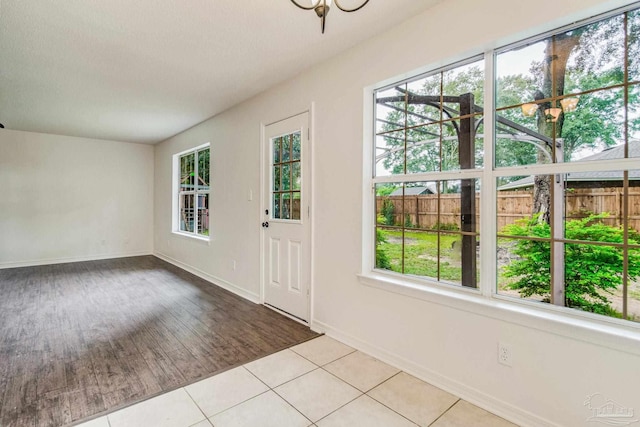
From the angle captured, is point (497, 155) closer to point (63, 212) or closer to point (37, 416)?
point (37, 416)

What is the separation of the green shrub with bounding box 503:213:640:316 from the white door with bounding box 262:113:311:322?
1736mm

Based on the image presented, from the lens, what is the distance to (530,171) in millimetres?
1705

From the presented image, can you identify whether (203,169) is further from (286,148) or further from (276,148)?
(286,148)

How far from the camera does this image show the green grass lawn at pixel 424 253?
204cm

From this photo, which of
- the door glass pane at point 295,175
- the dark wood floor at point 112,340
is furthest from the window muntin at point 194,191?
the door glass pane at point 295,175

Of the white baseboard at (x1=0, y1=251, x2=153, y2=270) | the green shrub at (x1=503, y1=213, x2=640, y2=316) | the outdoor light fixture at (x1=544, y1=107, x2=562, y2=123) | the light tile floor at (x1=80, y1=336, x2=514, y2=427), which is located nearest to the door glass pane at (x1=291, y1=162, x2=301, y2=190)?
the light tile floor at (x1=80, y1=336, x2=514, y2=427)

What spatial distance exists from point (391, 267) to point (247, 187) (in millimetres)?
A: 2149

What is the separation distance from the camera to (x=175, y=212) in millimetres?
5992

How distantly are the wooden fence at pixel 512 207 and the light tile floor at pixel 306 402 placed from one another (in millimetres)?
1059

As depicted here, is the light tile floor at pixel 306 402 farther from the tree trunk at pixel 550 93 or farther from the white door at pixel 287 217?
the tree trunk at pixel 550 93

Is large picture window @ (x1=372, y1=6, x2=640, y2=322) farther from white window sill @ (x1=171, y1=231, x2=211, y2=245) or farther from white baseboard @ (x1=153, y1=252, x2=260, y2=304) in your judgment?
white window sill @ (x1=171, y1=231, x2=211, y2=245)

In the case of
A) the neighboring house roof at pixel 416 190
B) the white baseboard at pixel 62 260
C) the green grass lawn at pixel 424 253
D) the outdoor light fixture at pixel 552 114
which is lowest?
the white baseboard at pixel 62 260

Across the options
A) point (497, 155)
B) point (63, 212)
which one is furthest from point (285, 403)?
point (63, 212)

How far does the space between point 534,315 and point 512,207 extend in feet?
1.95
